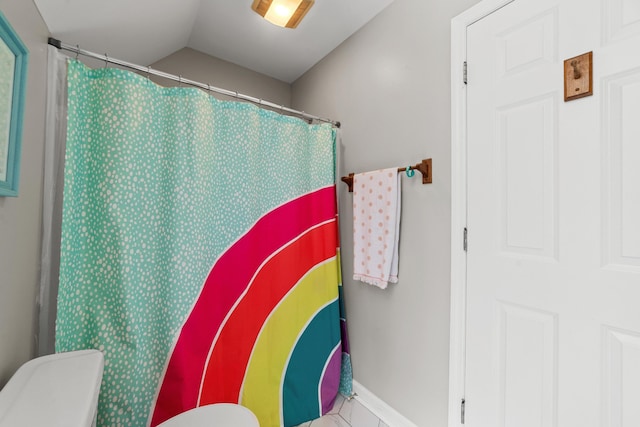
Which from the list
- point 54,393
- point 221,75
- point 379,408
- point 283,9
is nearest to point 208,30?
point 221,75

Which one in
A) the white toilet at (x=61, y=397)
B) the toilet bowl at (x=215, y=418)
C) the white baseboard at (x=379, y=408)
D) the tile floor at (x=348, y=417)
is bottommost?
the tile floor at (x=348, y=417)

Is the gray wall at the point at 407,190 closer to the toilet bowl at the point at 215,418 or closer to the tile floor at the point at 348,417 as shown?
the tile floor at the point at 348,417

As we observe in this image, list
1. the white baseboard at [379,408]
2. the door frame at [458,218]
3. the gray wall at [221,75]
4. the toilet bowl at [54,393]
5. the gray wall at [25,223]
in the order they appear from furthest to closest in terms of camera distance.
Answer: the gray wall at [221,75] < the white baseboard at [379,408] < the door frame at [458,218] < the gray wall at [25,223] < the toilet bowl at [54,393]

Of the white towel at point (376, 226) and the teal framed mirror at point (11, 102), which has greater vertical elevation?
the teal framed mirror at point (11, 102)

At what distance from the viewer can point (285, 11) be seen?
147 cm

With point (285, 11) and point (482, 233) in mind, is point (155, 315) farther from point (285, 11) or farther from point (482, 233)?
point (285, 11)

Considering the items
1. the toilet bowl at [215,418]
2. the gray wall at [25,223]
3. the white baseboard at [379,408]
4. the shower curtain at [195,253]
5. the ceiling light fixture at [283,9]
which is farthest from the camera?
the white baseboard at [379,408]

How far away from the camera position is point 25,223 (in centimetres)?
96

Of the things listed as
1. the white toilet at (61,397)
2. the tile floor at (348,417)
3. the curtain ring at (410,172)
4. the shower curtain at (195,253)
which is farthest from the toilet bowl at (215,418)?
the curtain ring at (410,172)

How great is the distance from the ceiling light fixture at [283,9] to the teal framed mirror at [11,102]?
1017 mm

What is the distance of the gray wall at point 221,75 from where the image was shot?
216cm

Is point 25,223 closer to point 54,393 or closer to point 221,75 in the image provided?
point 54,393

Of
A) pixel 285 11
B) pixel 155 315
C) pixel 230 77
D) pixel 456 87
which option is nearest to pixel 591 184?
pixel 456 87

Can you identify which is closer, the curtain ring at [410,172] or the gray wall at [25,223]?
the gray wall at [25,223]
